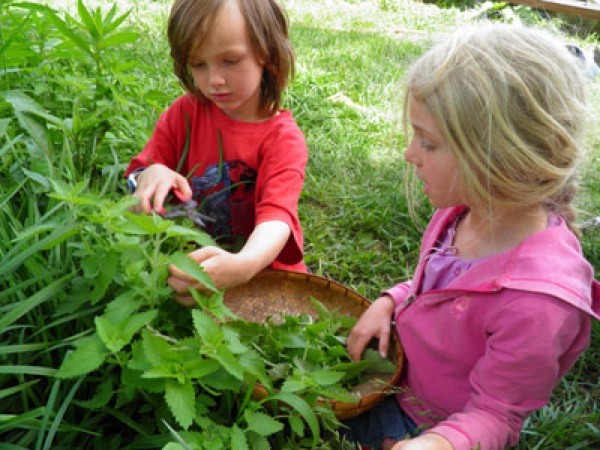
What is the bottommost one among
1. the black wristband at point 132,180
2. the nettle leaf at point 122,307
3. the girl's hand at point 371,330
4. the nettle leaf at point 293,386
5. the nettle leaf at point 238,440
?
the girl's hand at point 371,330

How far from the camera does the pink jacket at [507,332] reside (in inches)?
58.9

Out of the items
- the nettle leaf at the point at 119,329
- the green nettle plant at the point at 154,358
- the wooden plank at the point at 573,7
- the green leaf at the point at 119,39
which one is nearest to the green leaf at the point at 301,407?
the green nettle plant at the point at 154,358

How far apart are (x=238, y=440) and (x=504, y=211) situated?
83 cm

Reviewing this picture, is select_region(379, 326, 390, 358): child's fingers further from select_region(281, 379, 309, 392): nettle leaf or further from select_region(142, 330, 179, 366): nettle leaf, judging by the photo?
select_region(142, 330, 179, 366): nettle leaf

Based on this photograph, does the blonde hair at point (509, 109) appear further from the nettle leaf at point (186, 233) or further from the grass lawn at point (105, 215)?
the nettle leaf at point (186, 233)

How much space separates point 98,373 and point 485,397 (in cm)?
89

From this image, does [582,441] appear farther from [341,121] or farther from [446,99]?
[341,121]

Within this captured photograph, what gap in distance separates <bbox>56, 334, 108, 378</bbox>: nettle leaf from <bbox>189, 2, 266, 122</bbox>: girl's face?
102 cm

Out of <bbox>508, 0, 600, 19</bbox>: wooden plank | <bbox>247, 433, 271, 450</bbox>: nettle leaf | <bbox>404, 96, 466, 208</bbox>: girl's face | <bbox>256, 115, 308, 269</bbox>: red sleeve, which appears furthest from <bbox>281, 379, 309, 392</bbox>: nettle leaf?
<bbox>508, 0, 600, 19</bbox>: wooden plank

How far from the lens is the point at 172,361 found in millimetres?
1323

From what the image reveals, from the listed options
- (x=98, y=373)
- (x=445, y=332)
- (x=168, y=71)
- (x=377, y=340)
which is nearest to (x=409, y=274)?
(x=377, y=340)

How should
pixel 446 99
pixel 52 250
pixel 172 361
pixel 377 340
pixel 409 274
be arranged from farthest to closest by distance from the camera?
pixel 409 274 < pixel 377 340 < pixel 52 250 < pixel 446 99 < pixel 172 361

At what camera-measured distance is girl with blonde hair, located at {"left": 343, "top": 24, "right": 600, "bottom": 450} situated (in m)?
1.49

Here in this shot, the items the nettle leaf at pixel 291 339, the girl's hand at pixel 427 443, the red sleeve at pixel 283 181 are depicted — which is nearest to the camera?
the girl's hand at pixel 427 443
